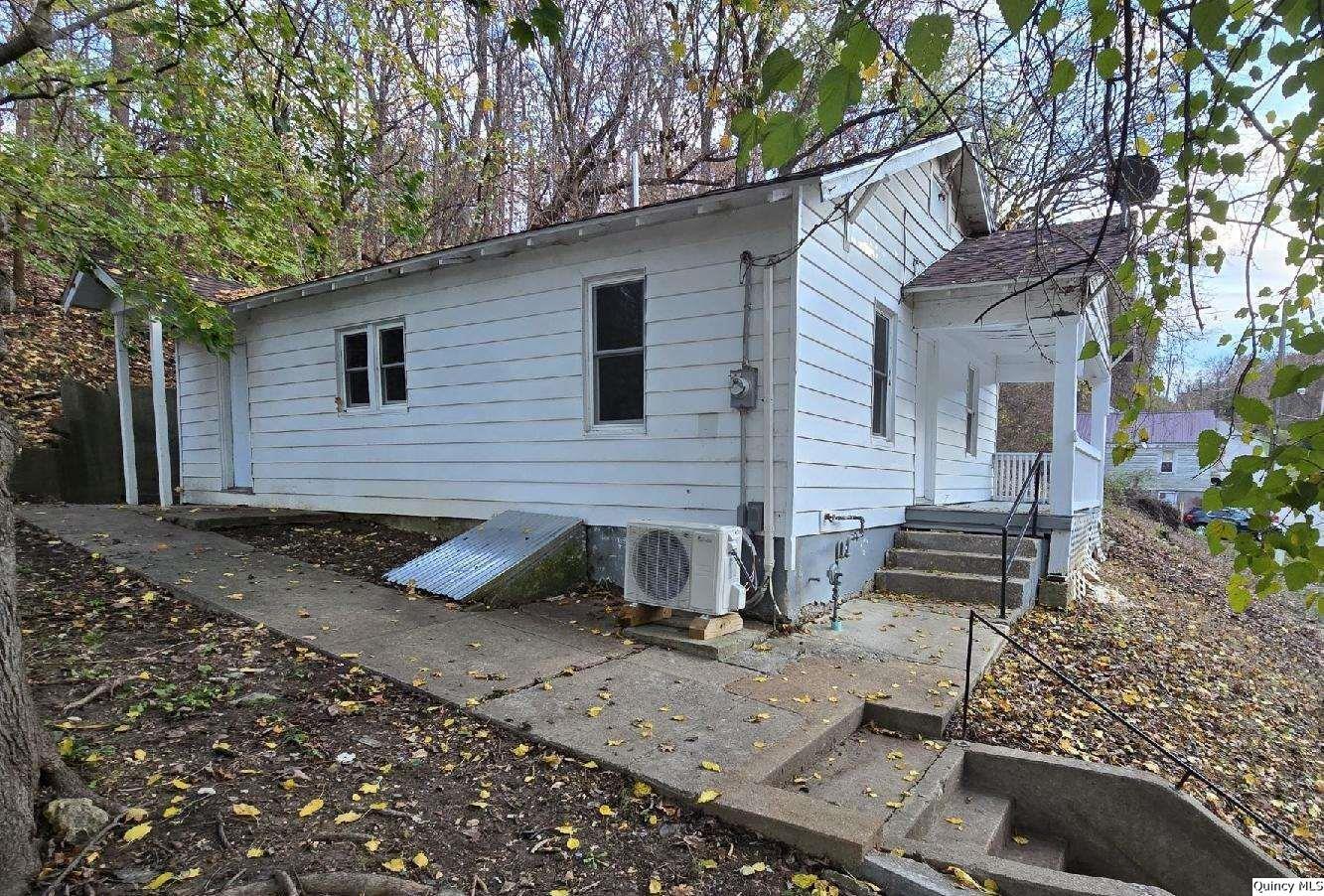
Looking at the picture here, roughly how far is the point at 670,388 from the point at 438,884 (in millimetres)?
4450

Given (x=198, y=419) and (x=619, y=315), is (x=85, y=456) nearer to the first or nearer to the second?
(x=198, y=419)

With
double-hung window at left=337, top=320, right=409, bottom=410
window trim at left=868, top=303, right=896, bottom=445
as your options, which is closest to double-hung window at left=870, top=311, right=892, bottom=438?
window trim at left=868, top=303, right=896, bottom=445

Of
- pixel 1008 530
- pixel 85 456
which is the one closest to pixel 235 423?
pixel 85 456

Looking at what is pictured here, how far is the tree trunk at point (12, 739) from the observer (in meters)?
2.18

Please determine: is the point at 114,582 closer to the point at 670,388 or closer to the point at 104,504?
the point at 670,388

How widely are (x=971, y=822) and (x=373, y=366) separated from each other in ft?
26.0

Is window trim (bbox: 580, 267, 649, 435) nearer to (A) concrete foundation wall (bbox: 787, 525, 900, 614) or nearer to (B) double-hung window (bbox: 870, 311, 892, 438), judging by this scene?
(A) concrete foundation wall (bbox: 787, 525, 900, 614)

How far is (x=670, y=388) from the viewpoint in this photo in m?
6.16

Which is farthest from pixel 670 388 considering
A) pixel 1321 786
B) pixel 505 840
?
pixel 1321 786

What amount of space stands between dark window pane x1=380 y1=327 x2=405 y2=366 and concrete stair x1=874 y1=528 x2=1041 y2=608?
20.8 ft

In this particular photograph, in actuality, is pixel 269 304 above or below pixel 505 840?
above

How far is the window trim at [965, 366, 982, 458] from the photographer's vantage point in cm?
1052

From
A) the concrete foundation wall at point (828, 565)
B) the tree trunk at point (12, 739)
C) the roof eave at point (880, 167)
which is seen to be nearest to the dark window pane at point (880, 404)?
the concrete foundation wall at point (828, 565)

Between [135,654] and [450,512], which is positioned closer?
[135,654]
